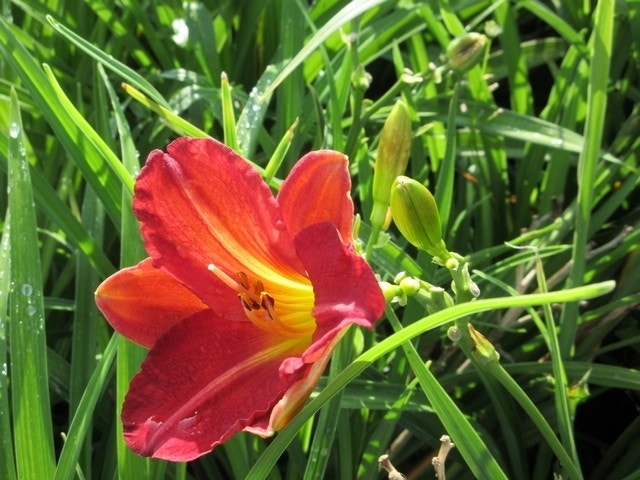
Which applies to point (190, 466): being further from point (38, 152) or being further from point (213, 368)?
point (38, 152)

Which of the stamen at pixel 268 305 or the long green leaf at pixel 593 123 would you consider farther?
the long green leaf at pixel 593 123

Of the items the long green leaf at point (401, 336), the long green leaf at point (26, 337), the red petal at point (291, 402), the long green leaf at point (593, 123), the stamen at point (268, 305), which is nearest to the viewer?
the long green leaf at point (401, 336)

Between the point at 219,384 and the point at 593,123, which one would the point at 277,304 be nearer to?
the point at 219,384

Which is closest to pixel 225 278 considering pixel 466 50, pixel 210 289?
pixel 210 289

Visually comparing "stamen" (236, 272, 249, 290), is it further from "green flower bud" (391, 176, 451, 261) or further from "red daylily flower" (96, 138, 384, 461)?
"green flower bud" (391, 176, 451, 261)

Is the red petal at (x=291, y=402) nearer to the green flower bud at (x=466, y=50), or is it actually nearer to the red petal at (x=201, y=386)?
the red petal at (x=201, y=386)

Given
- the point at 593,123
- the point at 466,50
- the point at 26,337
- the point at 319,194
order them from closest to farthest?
the point at 319,194, the point at 26,337, the point at 593,123, the point at 466,50

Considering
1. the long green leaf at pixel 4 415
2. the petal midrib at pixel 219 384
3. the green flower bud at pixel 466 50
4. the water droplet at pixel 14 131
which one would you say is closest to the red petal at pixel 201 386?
the petal midrib at pixel 219 384
